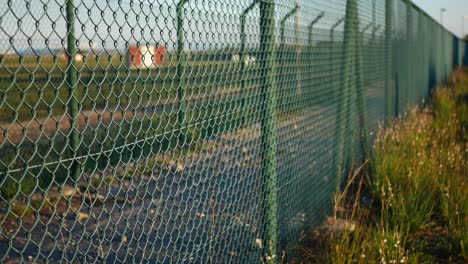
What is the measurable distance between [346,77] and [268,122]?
7.30 ft

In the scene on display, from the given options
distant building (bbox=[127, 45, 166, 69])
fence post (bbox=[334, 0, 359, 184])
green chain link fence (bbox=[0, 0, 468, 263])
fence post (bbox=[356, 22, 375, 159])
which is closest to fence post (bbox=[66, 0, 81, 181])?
green chain link fence (bbox=[0, 0, 468, 263])

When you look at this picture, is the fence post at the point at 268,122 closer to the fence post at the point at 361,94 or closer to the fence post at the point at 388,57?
the fence post at the point at 361,94

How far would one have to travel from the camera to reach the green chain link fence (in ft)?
6.98

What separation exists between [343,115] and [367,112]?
4.30 ft

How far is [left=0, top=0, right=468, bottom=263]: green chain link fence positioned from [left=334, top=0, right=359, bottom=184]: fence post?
19 millimetres

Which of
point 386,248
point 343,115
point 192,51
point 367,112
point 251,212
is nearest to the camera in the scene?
point 192,51

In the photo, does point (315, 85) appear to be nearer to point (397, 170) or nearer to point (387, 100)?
point (397, 170)

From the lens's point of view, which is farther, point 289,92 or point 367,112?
point 367,112

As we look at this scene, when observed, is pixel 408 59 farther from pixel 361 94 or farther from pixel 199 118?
pixel 199 118

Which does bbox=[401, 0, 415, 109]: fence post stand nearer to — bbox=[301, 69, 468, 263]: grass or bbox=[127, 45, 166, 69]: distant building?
bbox=[301, 69, 468, 263]: grass

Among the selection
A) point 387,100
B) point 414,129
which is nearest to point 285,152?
point 414,129

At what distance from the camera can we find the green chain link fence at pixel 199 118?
6.98ft

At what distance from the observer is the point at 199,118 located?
288cm

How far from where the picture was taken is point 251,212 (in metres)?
3.42
